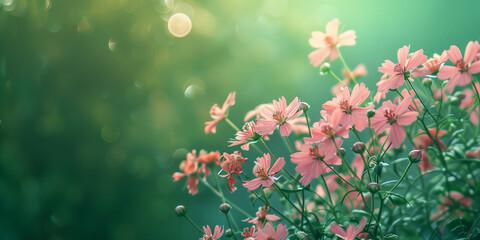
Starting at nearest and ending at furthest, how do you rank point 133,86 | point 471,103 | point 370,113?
point 370,113 < point 471,103 < point 133,86

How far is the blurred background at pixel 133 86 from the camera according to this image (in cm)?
148

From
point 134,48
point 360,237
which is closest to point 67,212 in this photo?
point 134,48

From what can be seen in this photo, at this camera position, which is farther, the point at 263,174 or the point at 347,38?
the point at 347,38

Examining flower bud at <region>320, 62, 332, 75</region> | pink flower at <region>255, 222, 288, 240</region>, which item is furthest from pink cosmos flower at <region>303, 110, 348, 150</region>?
flower bud at <region>320, 62, 332, 75</region>

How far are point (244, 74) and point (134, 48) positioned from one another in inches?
Answer: 21.9

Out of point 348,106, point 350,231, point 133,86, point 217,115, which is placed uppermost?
point 133,86

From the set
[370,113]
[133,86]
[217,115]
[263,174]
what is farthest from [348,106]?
[133,86]

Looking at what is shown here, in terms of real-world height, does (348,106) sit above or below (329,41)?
below

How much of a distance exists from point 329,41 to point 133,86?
3.73 ft

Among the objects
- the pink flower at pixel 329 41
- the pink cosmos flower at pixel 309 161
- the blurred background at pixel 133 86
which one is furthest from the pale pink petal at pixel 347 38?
the blurred background at pixel 133 86

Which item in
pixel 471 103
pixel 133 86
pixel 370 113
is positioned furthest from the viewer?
pixel 133 86

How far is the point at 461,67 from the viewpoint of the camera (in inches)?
19.5

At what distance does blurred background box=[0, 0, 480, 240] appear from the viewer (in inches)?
58.1

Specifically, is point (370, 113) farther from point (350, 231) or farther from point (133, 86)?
point (133, 86)
